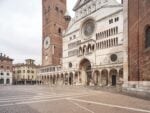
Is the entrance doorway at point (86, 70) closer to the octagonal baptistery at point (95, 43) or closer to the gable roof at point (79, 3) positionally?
the octagonal baptistery at point (95, 43)

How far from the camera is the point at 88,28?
45.4 metres

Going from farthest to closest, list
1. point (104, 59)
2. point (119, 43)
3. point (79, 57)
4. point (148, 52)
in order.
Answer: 1. point (79, 57)
2. point (104, 59)
3. point (119, 43)
4. point (148, 52)

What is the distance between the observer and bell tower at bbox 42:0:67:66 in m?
58.5

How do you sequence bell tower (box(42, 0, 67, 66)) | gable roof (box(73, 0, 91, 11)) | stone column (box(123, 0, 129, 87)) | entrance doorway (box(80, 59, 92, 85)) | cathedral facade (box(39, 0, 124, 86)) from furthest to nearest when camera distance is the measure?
bell tower (box(42, 0, 67, 66)), gable roof (box(73, 0, 91, 11)), entrance doorway (box(80, 59, 92, 85)), cathedral facade (box(39, 0, 124, 86)), stone column (box(123, 0, 129, 87))

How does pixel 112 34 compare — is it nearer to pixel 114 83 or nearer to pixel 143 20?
pixel 114 83

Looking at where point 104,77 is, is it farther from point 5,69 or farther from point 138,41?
point 5,69

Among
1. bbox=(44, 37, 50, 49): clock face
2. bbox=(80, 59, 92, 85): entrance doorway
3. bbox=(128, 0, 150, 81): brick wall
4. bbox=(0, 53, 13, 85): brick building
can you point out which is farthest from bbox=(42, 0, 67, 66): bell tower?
bbox=(128, 0, 150, 81): brick wall

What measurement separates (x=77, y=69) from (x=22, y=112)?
38.2m

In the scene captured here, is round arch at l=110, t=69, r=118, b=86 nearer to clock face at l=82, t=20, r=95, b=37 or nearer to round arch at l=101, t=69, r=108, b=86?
round arch at l=101, t=69, r=108, b=86

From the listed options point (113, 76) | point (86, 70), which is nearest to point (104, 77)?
point (113, 76)

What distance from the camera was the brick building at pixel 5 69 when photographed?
→ 76875 millimetres

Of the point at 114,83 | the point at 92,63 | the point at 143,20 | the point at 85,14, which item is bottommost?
the point at 114,83

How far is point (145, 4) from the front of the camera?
1652 centimetres

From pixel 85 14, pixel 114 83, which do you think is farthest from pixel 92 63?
pixel 85 14
